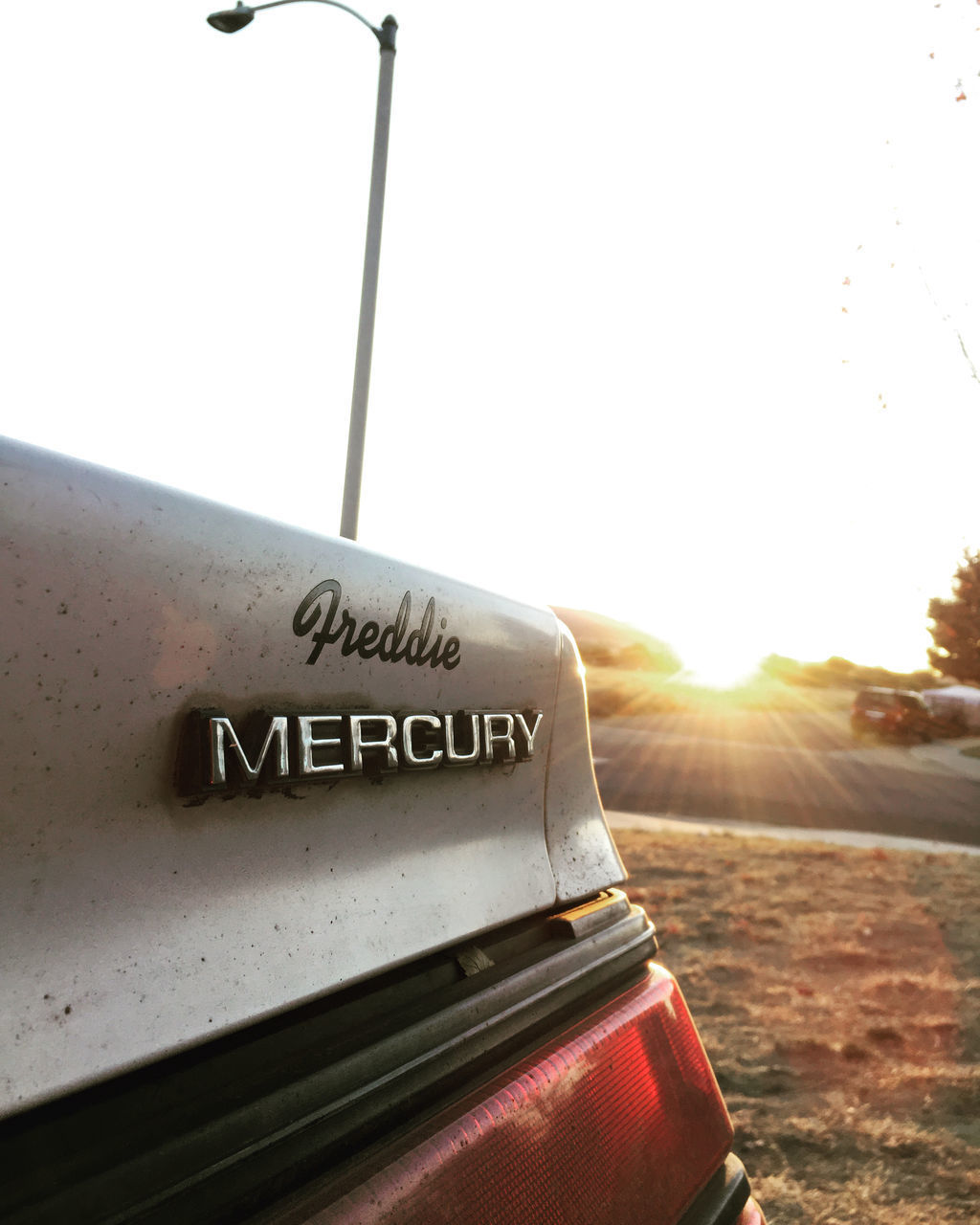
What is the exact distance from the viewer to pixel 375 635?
1.27m

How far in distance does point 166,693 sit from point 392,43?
19.9ft

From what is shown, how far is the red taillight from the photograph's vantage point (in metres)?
1.04

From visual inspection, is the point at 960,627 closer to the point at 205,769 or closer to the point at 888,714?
the point at 888,714

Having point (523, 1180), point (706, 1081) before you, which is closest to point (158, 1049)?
point (523, 1180)

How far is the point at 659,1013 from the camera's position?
163 centimetres

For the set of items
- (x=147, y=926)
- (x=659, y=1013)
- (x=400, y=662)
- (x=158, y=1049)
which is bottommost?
(x=659, y=1013)

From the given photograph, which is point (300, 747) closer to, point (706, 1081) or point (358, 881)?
point (358, 881)

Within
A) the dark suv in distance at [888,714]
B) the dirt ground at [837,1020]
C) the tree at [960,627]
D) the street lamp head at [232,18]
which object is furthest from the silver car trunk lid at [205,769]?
the dark suv in distance at [888,714]

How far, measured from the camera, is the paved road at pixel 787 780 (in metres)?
14.2

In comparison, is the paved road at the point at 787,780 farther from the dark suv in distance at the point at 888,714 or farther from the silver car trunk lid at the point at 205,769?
the silver car trunk lid at the point at 205,769

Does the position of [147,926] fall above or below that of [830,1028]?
above

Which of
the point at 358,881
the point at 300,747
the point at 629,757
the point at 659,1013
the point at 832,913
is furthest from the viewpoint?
the point at 629,757

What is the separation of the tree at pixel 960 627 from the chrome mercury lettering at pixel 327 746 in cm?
2545

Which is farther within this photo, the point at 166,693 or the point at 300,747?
the point at 300,747
